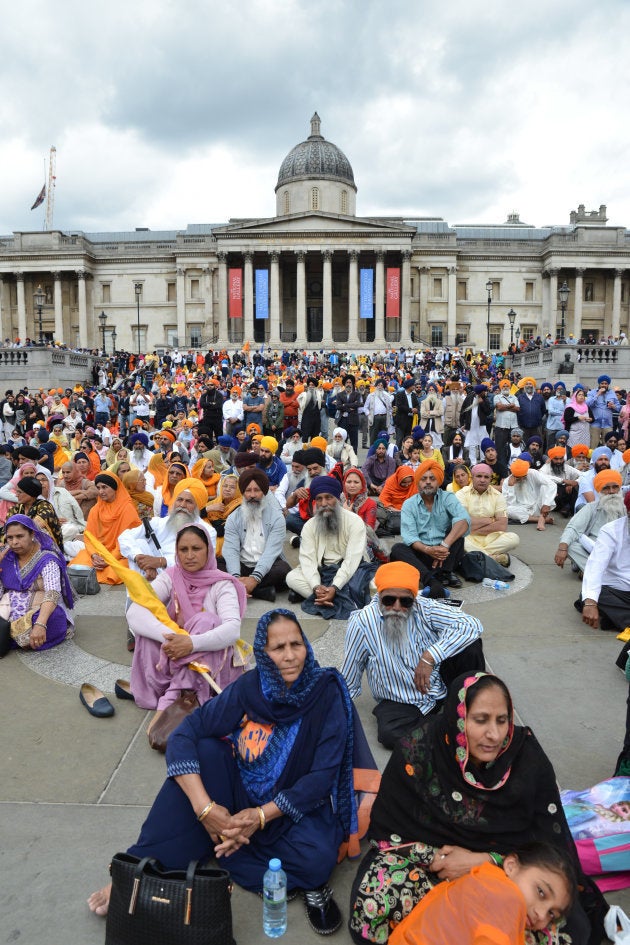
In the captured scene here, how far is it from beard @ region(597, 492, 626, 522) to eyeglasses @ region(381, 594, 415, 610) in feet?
12.6

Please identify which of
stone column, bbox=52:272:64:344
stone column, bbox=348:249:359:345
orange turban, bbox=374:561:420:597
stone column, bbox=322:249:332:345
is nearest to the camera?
orange turban, bbox=374:561:420:597

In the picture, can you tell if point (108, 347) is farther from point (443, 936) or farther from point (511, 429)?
point (443, 936)

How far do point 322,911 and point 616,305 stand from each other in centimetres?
5880

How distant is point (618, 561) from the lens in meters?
5.74

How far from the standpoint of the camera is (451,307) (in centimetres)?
5356

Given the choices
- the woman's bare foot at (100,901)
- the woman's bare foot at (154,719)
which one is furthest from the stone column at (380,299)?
the woman's bare foot at (100,901)

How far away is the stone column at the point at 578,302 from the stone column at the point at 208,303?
93.3 ft

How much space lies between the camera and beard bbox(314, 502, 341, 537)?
20.5 ft

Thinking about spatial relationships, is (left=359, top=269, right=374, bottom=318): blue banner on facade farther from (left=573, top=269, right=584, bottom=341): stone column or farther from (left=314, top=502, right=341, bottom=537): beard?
(left=314, top=502, right=341, bottom=537): beard

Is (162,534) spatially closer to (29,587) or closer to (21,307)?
(29,587)

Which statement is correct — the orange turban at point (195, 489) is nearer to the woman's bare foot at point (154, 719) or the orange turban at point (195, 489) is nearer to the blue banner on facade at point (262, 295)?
the woman's bare foot at point (154, 719)

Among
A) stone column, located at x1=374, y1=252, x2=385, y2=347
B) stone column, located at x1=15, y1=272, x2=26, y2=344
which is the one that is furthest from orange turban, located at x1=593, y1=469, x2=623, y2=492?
stone column, located at x1=15, y1=272, x2=26, y2=344

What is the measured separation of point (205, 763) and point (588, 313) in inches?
2315

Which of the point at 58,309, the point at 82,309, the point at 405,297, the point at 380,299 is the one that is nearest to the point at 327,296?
the point at 380,299
